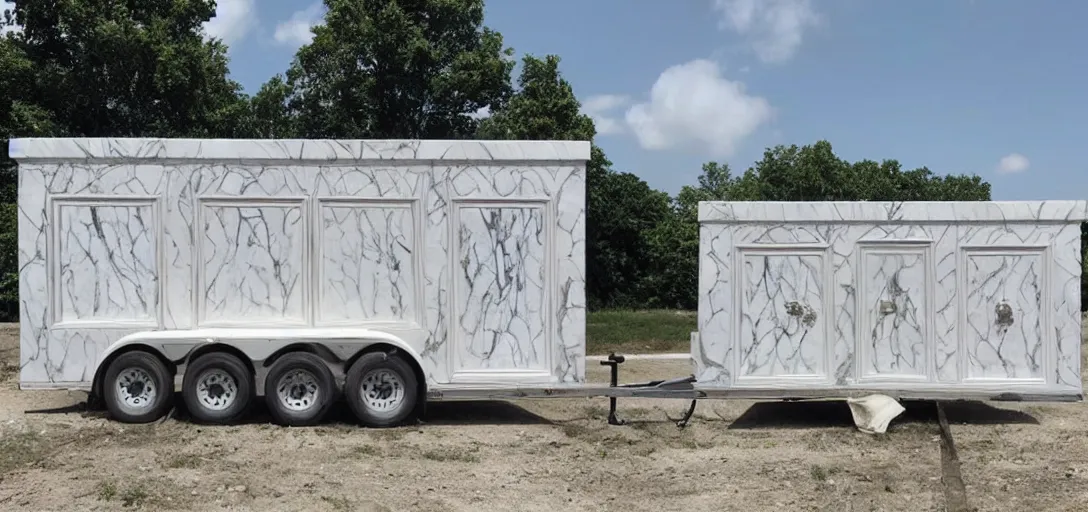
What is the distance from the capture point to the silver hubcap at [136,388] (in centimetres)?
926

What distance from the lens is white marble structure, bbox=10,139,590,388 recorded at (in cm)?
934

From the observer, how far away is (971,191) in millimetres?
45531

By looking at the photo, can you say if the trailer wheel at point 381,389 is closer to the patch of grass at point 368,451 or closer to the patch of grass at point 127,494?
the patch of grass at point 368,451

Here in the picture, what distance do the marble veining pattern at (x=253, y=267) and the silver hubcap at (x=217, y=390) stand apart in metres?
0.57

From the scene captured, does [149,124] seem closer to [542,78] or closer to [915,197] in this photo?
[542,78]

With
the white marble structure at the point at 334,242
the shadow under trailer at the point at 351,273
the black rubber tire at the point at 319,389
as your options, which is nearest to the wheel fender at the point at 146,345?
the shadow under trailer at the point at 351,273

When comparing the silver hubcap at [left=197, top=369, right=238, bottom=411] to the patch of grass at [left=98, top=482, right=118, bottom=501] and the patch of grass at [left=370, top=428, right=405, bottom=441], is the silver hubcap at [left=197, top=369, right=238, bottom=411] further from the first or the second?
the patch of grass at [left=98, top=482, right=118, bottom=501]

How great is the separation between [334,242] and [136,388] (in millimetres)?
2547

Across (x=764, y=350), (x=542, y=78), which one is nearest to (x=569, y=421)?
(x=764, y=350)

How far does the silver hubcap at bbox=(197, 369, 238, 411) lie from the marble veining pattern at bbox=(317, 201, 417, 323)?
4.31ft

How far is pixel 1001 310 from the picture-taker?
969cm

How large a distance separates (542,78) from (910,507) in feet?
61.6

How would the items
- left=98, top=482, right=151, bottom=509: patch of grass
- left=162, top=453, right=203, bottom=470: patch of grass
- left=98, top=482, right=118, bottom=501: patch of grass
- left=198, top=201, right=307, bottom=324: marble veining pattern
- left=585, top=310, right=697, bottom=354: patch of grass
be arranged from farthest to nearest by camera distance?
left=585, top=310, right=697, bottom=354: patch of grass
left=198, top=201, right=307, bottom=324: marble veining pattern
left=162, top=453, right=203, bottom=470: patch of grass
left=98, top=482, right=118, bottom=501: patch of grass
left=98, top=482, right=151, bottom=509: patch of grass

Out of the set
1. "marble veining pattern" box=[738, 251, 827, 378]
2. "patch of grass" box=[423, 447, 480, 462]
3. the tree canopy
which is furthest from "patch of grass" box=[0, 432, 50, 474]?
the tree canopy
